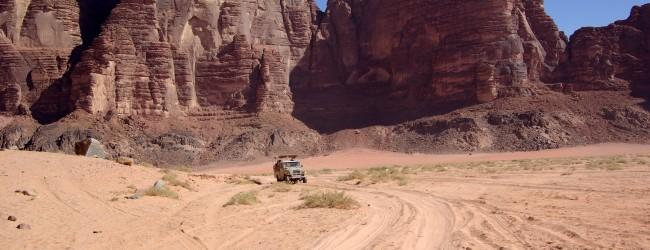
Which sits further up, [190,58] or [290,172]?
[190,58]

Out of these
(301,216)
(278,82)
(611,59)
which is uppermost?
(611,59)

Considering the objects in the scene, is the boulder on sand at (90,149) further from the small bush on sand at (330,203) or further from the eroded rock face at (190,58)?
the eroded rock face at (190,58)

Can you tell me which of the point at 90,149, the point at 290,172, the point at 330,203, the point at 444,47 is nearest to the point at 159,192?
the point at 330,203

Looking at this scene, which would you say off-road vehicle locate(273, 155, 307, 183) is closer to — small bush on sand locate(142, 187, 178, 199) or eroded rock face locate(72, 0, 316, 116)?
small bush on sand locate(142, 187, 178, 199)

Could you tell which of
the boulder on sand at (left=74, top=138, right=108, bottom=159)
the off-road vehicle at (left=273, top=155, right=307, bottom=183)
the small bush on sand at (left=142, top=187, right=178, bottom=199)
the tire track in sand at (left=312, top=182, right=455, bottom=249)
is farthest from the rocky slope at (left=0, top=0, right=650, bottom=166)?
the tire track in sand at (left=312, top=182, right=455, bottom=249)

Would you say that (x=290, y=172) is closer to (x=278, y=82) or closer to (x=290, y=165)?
(x=290, y=165)

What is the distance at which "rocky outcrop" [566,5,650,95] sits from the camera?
189 feet

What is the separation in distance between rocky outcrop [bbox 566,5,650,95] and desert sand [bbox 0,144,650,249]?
40001mm

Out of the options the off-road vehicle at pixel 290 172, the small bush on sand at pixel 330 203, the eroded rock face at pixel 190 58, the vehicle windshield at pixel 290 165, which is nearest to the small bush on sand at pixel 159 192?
the small bush on sand at pixel 330 203

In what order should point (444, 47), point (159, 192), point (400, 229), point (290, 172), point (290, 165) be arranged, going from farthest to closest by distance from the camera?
point (444, 47)
point (290, 165)
point (290, 172)
point (159, 192)
point (400, 229)

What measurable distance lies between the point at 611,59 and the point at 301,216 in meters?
55.0

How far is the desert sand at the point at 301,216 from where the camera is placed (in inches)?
380

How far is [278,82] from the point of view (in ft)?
202

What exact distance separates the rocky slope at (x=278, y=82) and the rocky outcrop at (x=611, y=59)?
0.14m
